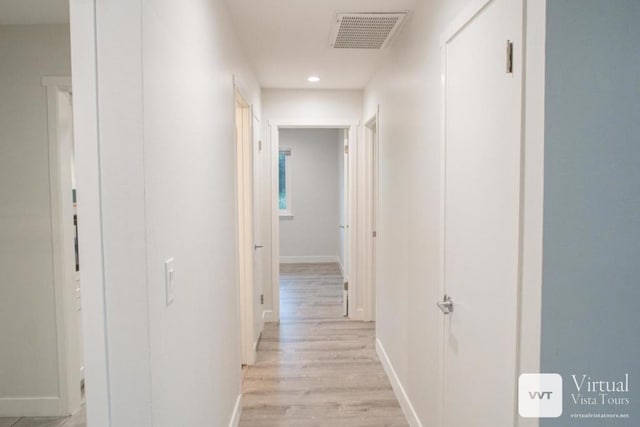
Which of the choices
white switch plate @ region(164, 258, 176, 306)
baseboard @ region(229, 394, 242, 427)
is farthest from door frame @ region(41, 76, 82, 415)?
white switch plate @ region(164, 258, 176, 306)

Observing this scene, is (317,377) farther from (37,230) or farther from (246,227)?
(37,230)

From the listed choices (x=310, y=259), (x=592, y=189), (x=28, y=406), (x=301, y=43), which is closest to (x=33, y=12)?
(x=301, y=43)

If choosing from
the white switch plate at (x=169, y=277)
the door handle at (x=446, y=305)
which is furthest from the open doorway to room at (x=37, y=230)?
the door handle at (x=446, y=305)

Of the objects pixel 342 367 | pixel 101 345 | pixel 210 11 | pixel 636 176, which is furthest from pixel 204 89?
pixel 342 367

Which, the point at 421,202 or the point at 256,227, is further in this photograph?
the point at 256,227

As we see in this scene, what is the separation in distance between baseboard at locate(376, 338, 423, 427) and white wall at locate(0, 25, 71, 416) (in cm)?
220

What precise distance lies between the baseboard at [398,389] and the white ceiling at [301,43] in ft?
7.74

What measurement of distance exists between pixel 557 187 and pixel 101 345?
1232mm

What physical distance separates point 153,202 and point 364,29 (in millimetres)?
1980

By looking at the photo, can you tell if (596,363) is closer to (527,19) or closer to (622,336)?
(622,336)

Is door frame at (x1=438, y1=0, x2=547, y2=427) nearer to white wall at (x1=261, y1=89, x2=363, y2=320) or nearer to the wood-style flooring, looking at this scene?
the wood-style flooring

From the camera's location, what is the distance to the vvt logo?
42.7 inches

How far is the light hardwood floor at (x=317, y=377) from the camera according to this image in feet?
8.27

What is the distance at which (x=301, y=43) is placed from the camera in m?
2.83
